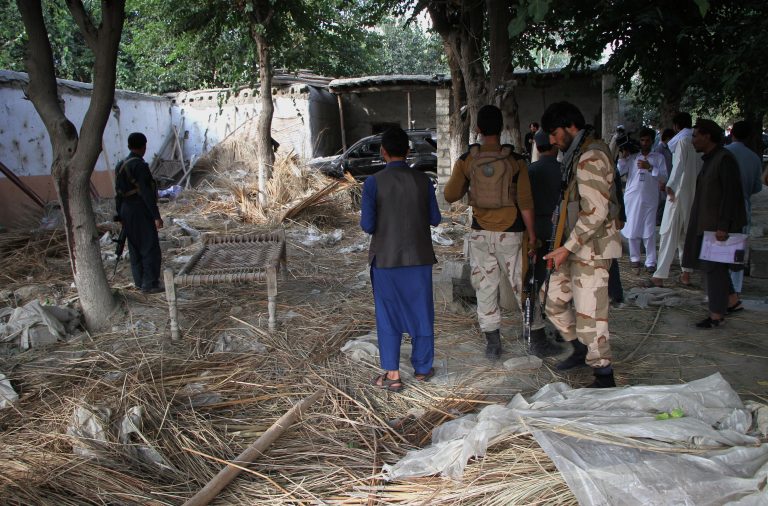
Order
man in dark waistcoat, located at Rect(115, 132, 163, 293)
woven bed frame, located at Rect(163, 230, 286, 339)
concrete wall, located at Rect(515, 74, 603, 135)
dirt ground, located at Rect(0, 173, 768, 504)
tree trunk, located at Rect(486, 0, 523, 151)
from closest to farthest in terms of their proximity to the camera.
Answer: dirt ground, located at Rect(0, 173, 768, 504) → woven bed frame, located at Rect(163, 230, 286, 339) → man in dark waistcoat, located at Rect(115, 132, 163, 293) → tree trunk, located at Rect(486, 0, 523, 151) → concrete wall, located at Rect(515, 74, 603, 135)

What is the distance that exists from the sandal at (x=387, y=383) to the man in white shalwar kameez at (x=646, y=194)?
3.67m

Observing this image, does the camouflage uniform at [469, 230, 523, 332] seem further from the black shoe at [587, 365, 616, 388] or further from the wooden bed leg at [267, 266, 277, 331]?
the wooden bed leg at [267, 266, 277, 331]

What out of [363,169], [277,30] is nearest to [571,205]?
[277,30]

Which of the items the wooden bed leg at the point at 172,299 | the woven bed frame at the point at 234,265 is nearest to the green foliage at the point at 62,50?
the woven bed frame at the point at 234,265

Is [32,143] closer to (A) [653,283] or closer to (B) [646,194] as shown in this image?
(B) [646,194]

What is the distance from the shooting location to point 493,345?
389 cm

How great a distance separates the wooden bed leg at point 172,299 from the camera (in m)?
4.17

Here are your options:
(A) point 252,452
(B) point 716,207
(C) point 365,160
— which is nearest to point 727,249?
(B) point 716,207

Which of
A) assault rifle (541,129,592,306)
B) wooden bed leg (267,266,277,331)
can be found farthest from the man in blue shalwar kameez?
wooden bed leg (267,266,277,331)

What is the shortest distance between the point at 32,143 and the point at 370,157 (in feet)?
22.3

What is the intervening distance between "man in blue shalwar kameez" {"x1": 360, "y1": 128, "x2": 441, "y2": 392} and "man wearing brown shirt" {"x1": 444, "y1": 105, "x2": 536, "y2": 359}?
0.37 m

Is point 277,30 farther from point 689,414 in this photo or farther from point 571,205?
point 689,414

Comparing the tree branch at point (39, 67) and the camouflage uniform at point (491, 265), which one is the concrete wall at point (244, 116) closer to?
the tree branch at point (39, 67)

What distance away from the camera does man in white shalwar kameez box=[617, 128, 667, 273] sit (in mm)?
5898
